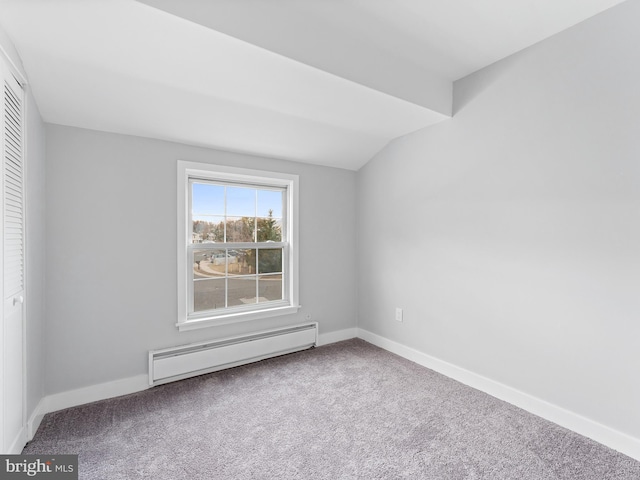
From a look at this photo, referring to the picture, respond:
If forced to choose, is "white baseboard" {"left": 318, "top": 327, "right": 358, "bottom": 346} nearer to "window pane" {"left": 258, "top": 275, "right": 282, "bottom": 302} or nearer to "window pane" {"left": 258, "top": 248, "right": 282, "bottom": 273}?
"window pane" {"left": 258, "top": 275, "right": 282, "bottom": 302}

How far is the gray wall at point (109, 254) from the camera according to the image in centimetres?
224

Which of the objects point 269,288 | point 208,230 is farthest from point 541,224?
point 208,230

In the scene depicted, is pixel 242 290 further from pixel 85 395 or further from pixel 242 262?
pixel 85 395

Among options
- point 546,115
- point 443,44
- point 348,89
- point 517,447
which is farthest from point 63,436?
point 546,115

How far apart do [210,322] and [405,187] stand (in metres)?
2.23

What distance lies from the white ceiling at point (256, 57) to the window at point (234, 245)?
0.43 metres

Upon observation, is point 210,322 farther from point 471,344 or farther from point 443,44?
point 443,44

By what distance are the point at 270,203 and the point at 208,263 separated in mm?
876

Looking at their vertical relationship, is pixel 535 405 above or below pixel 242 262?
below

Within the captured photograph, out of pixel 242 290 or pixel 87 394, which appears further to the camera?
pixel 242 290

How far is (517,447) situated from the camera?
1837 mm

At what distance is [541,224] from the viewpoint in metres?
2.16

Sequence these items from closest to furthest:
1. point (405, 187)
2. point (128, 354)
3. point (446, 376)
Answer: point (128, 354), point (446, 376), point (405, 187)

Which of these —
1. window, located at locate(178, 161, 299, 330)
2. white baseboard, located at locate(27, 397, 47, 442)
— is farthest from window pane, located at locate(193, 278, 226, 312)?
white baseboard, located at locate(27, 397, 47, 442)
